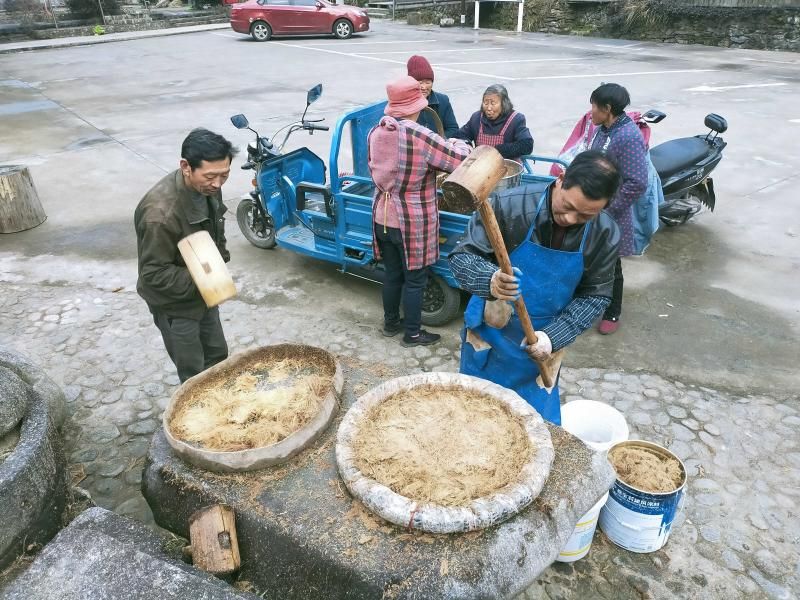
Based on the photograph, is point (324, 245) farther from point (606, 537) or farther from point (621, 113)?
point (606, 537)

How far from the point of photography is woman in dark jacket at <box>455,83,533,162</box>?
15.0 ft

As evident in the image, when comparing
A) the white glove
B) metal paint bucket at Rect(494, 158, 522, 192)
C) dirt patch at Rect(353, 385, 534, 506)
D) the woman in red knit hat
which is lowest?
dirt patch at Rect(353, 385, 534, 506)

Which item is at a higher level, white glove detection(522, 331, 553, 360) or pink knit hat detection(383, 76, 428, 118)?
pink knit hat detection(383, 76, 428, 118)

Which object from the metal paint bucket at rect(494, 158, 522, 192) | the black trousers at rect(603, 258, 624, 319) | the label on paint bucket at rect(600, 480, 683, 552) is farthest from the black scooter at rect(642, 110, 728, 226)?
the label on paint bucket at rect(600, 480, 683, 552)

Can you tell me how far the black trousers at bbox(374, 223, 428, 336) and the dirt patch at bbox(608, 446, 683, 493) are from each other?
1812 mm

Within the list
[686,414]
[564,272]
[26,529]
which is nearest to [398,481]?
[564,272]

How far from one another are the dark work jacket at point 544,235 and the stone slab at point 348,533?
26.7 inches

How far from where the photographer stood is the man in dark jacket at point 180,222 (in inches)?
100

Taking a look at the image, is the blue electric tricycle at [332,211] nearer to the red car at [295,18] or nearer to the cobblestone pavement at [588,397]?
the cobblestone pavement at [588,397]

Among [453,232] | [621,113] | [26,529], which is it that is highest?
[621,113]

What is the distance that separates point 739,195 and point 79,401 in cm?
720

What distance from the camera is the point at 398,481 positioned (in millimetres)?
1938

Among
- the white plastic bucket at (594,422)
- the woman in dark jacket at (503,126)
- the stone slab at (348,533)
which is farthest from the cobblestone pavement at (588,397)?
the woman in dark jacket at (503,126)

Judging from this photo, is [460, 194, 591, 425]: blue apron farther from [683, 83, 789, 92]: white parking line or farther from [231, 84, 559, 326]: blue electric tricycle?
[683, 83, 789, 92]: white parking line
